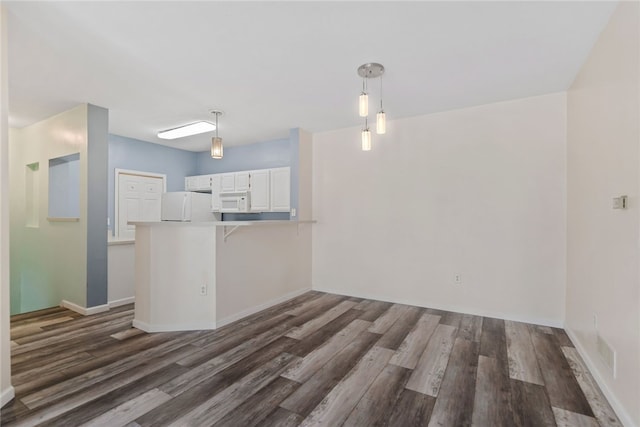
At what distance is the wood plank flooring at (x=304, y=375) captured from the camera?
1.75m

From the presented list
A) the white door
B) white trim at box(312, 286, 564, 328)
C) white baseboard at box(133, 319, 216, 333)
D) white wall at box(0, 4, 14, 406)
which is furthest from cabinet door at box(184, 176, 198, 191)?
white wall at box(0, 4, 14, 406)

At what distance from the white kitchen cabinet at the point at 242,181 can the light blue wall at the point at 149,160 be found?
1.42 m

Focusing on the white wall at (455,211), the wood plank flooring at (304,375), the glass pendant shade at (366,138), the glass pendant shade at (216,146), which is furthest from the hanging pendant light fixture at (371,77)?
the wood plank flooring at (304,375)

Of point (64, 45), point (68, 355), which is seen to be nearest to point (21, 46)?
point (64, 45)

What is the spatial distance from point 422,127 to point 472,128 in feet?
1.90

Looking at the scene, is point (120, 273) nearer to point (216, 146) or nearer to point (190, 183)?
point (190, 183)

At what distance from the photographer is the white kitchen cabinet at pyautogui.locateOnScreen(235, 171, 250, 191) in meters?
5.12

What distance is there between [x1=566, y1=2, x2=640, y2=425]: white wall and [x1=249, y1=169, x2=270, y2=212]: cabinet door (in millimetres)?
3947

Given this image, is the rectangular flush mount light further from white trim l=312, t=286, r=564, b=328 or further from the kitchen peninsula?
white trim l=312, t=286, r=564, b=328

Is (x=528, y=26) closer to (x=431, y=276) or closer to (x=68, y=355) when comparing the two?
(x=431, y=276)

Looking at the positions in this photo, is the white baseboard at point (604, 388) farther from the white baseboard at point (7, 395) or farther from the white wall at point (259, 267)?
the white baseboard at point (7, 395)

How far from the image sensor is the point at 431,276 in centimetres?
375

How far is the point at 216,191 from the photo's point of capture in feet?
17.9

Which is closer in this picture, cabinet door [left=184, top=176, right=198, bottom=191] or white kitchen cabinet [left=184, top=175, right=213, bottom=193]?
white kitchen cabinet [left=184, top=175, right=213, bottom=193]
